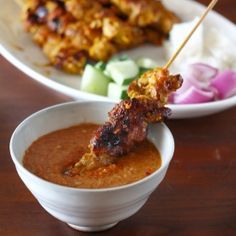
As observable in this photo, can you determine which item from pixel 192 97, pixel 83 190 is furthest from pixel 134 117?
pixel 192 97

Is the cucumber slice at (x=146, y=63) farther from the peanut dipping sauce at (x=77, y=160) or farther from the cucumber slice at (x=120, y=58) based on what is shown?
the peanut dipping sauce at (x=77, y=160)

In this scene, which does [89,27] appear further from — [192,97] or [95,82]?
[192,97]

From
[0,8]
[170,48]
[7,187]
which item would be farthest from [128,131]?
[0,8]

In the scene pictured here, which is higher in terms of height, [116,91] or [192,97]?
[192,97]

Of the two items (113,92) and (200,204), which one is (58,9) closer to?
(113,92)

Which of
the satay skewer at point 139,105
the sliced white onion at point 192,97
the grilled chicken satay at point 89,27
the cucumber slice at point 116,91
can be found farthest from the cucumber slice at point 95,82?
the satay skewer at point 139,105
